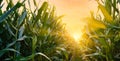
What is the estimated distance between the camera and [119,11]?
5.91ft

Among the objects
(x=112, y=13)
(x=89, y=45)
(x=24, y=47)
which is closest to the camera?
(x=112, y=13)

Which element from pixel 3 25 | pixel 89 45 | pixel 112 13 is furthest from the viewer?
pixel 89 45

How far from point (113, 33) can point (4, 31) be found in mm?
728

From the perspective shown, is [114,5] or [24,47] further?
[24,47]

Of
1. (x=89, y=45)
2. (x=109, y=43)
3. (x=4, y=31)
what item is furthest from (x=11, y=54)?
(x=89, y=45)

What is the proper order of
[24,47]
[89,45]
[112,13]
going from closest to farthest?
[112,13] < [24,47] < [89,45]

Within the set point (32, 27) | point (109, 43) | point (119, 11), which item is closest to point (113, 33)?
point (109, 43)

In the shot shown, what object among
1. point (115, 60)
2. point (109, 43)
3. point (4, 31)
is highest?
point (4, 31)

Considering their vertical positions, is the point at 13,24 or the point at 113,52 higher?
the point at 13,24

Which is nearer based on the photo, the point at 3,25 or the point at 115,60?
the point at 3,25

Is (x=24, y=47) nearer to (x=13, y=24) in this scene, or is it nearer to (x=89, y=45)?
(x=13, y=24)

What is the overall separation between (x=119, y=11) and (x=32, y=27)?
0.69 metres

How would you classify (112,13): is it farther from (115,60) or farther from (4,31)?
(4,31)

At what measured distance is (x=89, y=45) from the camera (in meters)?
2.82
